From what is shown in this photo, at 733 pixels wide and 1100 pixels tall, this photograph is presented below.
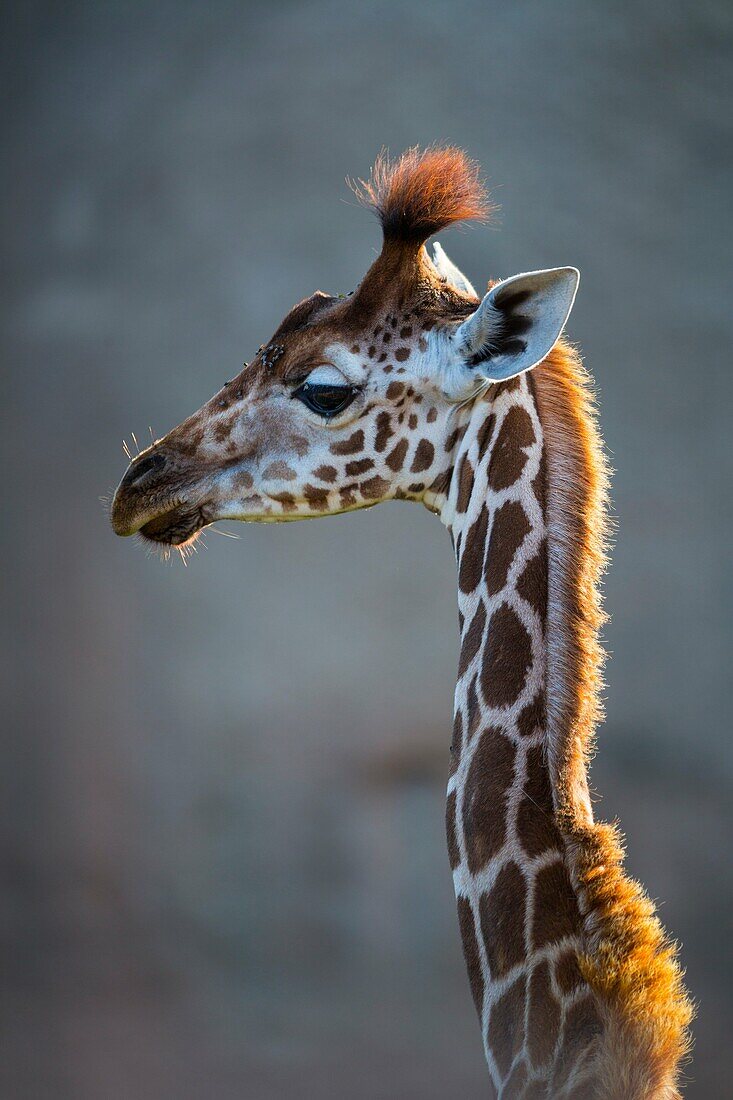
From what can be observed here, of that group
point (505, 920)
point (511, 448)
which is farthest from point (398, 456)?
point (505, 920)

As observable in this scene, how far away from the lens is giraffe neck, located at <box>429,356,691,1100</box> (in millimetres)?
1820

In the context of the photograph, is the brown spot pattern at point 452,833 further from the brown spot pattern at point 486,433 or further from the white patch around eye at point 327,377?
the white patch around eye at point 327,377

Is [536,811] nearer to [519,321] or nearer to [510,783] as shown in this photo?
[510,783]

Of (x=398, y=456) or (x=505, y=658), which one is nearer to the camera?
(x=505, y=658)

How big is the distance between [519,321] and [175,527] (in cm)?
87

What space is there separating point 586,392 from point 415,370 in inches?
13.6

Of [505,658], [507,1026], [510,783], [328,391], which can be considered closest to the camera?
[507,1026]

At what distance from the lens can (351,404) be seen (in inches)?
101

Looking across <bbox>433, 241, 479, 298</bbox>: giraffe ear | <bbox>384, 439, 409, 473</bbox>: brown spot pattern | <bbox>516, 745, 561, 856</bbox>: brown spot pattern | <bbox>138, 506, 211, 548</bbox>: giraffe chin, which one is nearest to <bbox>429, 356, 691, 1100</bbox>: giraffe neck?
<bbox>516, 745, 561, 856</bbox>: brown spot pattern

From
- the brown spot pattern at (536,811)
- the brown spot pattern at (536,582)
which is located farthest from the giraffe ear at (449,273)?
the brown spot pattern at (536,811)

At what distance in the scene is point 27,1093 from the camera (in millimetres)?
6391

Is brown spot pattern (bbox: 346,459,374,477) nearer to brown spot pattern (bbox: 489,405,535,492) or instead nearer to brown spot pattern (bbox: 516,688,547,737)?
brown spot pattern (bbox: 489,405,535,492)

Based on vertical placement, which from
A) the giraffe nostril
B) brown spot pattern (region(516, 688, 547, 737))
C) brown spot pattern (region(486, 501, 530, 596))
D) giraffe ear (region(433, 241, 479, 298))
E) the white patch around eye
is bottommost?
brown spot pattern (region(516, 688, 547, 737))

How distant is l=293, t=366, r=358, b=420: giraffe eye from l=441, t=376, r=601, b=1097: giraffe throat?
0.85ft
